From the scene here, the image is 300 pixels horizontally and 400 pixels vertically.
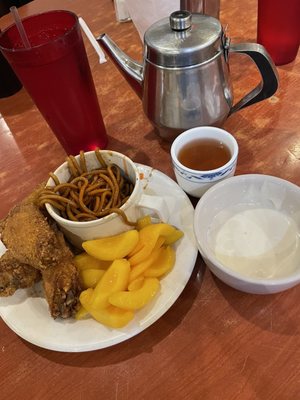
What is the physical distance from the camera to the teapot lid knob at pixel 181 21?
21.9 inches

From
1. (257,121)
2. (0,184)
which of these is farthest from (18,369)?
(257,121)

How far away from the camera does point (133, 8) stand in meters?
0.84

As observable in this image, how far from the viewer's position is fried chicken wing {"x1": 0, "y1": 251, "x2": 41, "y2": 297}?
0.50 m

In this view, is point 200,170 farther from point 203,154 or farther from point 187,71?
point 187,71

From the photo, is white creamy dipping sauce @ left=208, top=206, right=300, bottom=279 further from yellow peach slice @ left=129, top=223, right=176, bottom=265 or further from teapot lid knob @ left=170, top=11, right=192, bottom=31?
teapot lid knob @ left=170, top=11, right=192, bottom=31

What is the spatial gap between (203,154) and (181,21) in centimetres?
21

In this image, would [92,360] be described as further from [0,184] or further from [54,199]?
[0,184]

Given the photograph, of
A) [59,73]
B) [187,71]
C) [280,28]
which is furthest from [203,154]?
[280,28]

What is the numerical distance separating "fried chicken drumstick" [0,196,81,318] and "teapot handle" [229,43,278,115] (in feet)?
1.30

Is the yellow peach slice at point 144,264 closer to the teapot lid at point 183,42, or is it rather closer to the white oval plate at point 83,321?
the white oval plate at point 83,321

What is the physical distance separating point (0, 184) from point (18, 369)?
0.38 metres

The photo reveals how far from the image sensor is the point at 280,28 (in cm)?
78

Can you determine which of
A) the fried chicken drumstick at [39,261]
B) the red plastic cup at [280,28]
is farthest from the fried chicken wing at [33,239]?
the red plastic cup at [280,28]

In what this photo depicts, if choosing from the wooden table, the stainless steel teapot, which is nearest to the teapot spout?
the stainless steel teapot
